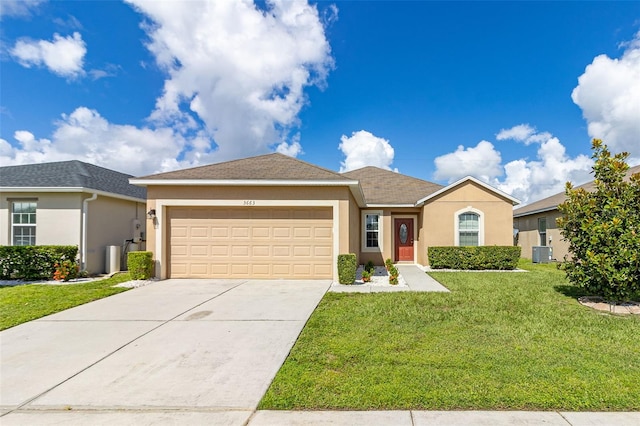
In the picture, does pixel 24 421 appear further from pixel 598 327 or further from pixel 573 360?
pixel 598 327

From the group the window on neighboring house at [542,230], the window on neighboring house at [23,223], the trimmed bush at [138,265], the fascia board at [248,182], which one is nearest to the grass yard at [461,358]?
the fascia board at [248,182]

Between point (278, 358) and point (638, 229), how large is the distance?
25.1ft

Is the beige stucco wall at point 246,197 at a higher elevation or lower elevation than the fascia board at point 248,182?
lower

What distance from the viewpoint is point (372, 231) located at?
1591 cm

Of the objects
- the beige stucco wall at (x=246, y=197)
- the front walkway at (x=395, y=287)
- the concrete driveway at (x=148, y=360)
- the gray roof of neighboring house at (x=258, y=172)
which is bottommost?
the front walkway at (x=395, y=287)

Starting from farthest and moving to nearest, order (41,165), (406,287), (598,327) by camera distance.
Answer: (41,165) < (406,287) < (598,327)

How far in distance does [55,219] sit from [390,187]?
14798 millimetres

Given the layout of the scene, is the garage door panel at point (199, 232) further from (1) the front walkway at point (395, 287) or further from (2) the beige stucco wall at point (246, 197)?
(1) the front walkway at point (395, 287)

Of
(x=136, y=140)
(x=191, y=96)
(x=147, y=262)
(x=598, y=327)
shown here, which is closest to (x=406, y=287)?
(x=598, y=327)

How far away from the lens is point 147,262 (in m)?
10.4

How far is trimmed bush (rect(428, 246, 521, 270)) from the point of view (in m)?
13.6

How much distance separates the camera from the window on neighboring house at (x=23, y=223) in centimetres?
1174

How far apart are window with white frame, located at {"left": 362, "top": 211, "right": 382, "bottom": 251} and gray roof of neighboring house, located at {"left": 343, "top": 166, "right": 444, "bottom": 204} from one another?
0.74 m

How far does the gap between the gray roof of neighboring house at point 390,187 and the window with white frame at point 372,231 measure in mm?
735
